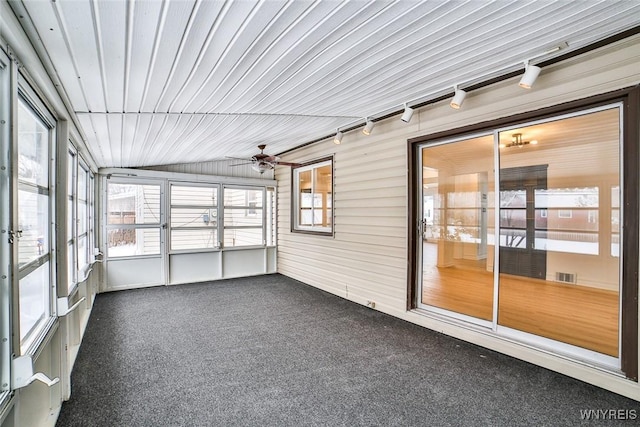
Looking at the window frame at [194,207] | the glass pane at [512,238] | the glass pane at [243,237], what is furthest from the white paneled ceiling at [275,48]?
the glass pane at [243,237]

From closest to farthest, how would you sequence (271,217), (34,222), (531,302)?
(34,222) → (531,302) → (271,217)

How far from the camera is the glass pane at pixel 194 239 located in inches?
250

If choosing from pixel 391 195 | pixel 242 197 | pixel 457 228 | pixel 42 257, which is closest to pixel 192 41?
pixel 42 257

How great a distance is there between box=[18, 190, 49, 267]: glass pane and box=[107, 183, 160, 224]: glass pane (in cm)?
408

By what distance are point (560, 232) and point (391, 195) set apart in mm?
1939

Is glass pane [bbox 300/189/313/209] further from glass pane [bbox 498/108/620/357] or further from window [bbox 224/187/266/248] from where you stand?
glass pane [bbox 498/108/620/357]

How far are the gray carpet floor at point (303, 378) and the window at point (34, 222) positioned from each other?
805 mm

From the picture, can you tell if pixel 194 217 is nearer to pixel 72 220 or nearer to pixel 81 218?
pixel 81 218

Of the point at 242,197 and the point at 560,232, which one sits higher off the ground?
the point at 242,197

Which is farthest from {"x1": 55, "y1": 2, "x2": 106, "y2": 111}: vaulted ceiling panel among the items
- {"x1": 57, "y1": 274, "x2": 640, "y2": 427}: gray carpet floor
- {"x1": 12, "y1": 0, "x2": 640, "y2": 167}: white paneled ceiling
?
{"x1": 57, "y1": 274, "x2": 640, "y2": 427}: gray carpet floor

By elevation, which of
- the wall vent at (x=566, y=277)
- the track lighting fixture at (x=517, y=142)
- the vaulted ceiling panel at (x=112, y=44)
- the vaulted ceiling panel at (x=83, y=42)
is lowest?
the wall vent at (x=566, y=277)

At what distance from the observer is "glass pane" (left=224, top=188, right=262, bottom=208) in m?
6.95

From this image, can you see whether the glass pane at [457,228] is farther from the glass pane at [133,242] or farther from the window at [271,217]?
the glass pane at [133,242]

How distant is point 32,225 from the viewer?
1.91 meters
